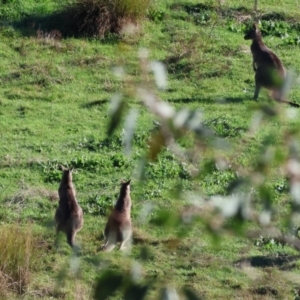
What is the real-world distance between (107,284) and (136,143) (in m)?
8.37

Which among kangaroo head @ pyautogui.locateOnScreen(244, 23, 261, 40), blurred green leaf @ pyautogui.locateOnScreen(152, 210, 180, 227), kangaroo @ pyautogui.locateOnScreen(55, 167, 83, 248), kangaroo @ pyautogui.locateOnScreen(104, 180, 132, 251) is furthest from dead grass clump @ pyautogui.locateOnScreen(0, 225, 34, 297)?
kangaroo head @ pyautogui.locateOnScreen(244, 23, 261, 40)

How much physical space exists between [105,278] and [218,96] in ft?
32.7

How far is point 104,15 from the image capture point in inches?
556

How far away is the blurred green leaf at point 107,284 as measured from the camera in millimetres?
2801

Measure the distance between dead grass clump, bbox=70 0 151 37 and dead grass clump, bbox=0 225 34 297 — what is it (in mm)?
6099

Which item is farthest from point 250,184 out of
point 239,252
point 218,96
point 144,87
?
point 218,96

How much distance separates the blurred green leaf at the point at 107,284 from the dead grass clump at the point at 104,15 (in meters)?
11.3

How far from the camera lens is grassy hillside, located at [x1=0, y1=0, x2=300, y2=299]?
834 cm

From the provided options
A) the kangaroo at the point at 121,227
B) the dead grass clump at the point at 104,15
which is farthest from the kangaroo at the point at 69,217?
the dead grass clump at the point at 104,15

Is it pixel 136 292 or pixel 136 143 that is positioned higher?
pixel 136 292

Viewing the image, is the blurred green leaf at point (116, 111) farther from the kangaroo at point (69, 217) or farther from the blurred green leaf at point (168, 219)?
the kangaroo at point (69, 217)

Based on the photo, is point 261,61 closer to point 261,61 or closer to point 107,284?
point 261,61

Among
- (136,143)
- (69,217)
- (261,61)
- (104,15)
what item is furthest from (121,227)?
(104,15)

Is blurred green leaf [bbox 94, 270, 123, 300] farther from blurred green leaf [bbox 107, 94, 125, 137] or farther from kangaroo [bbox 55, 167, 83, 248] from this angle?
kangaroo [bbox 55, 167, 83, 248]
